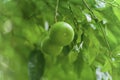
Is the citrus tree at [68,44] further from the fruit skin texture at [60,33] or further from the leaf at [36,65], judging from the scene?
the fruit skin texture at [60,33]

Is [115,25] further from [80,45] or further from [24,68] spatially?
[24,68]

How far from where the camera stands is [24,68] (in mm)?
1070

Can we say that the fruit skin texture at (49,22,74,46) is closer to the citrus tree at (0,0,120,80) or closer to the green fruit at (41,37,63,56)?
the green fruit at (41,37,63,56)

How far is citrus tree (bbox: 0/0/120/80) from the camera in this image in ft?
3.41

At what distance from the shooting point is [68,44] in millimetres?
1019

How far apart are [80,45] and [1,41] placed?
271mm

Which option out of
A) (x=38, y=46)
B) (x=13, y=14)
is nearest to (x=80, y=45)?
(x=38, y=46)

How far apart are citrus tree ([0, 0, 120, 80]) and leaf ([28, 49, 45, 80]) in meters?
0.02

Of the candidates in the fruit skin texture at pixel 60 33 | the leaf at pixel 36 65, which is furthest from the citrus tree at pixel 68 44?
the fruit skin texture at pixel 60 33

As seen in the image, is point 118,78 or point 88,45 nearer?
point 88,45

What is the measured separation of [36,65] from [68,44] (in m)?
0.13

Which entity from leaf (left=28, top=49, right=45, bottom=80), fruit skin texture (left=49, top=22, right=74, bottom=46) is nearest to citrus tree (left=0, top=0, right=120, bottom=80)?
leaf (left=28, top=49, right=45, bottom=80)

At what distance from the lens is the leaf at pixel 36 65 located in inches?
36.7

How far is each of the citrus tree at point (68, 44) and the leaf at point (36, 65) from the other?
2 cm
